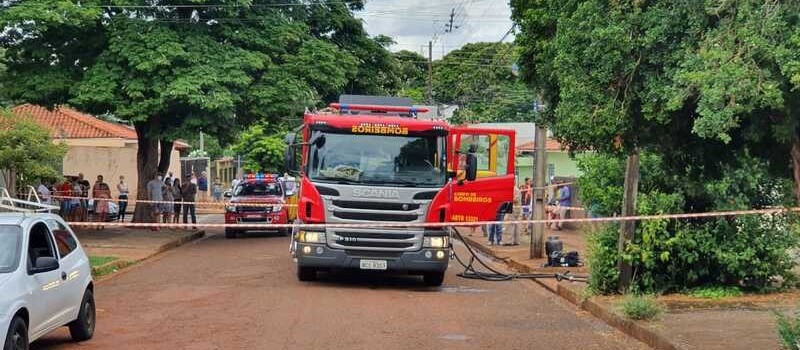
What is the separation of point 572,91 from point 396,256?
8.77 meters

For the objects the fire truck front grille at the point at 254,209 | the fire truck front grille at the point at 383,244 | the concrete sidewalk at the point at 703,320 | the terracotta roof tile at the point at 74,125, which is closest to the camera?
the concrete sidewalk at the point at 703,320

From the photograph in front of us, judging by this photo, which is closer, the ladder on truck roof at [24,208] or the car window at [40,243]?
the car window at [40,243]

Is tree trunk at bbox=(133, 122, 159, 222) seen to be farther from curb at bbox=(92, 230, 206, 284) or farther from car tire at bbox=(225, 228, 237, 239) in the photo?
car tire at bbox=(225, 228, 237, 239)

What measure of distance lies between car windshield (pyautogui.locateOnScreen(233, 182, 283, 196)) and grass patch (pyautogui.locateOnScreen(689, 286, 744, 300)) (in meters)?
18.5

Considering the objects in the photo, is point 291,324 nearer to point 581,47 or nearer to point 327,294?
point 327,294

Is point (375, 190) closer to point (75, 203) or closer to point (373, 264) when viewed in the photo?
point (373, 264)

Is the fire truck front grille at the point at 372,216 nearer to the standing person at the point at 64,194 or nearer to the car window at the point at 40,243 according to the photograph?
the car window at the point at 40,243

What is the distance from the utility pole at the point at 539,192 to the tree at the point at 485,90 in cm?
2529

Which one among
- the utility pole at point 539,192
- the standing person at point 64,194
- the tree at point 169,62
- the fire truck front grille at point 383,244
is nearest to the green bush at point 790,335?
the fire truck front grille at point 383,244

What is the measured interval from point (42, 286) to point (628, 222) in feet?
26.9

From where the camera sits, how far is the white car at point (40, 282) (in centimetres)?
845

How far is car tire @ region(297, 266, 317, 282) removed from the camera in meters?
16.8

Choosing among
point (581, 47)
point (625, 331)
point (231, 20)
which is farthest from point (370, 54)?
point (581, 47)

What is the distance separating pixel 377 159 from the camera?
15.8 m
